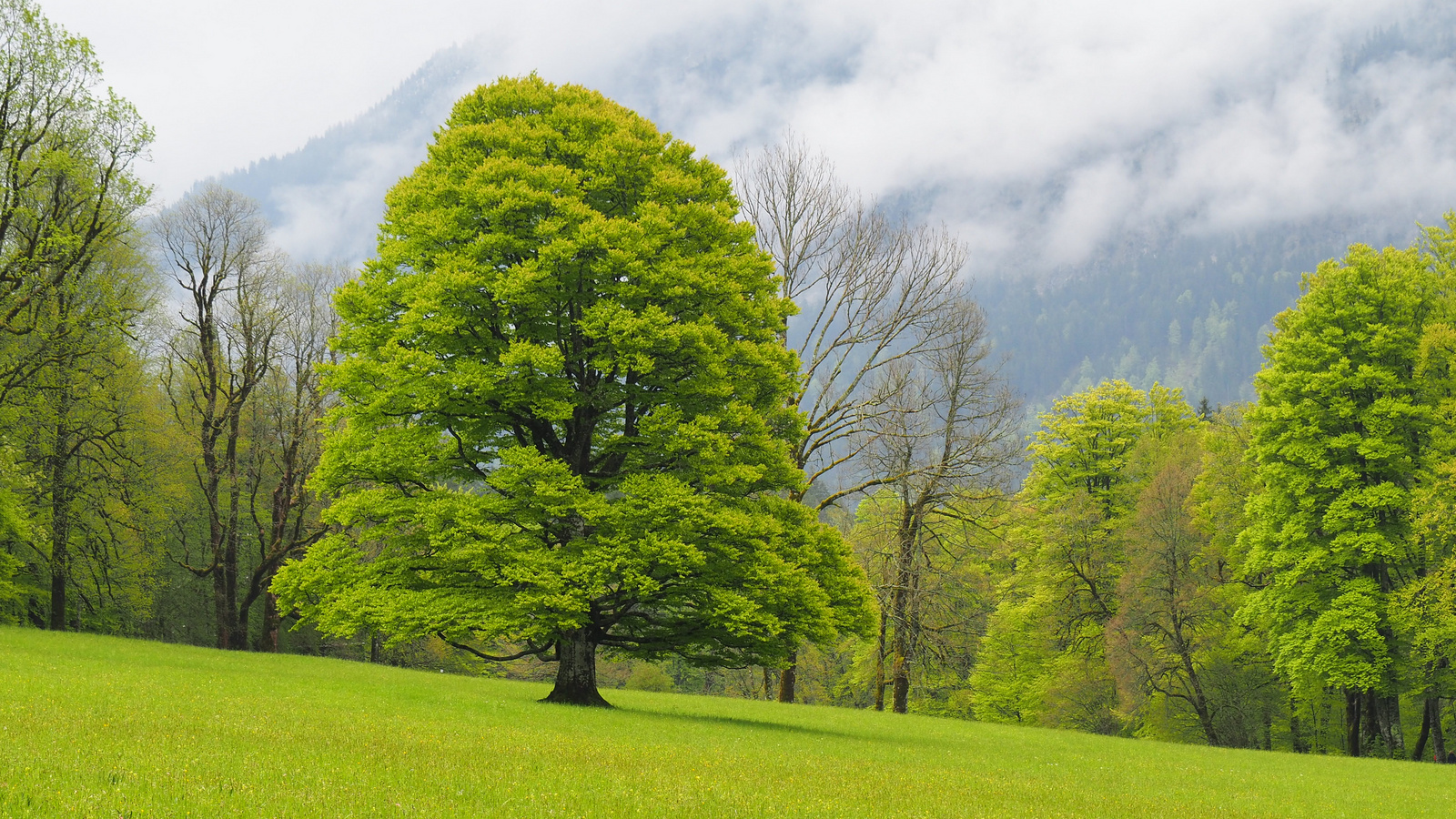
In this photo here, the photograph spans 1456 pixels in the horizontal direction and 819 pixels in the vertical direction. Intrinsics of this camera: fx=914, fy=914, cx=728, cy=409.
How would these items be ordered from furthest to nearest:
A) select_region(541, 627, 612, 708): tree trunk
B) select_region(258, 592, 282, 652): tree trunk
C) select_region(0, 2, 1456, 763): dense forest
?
select_region(258, 592, 282, 652): tree trunk → select_region(541, 627, 612, 708): tree trunk → select_region(0, 2, 1456, 763): dense forest

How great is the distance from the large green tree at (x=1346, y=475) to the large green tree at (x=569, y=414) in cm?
1989

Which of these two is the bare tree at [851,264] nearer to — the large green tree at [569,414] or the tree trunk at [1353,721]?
the large green tree at [569,414]

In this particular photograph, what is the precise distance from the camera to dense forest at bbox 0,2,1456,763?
783 inches

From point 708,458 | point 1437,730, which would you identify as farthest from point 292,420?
point 1437,730

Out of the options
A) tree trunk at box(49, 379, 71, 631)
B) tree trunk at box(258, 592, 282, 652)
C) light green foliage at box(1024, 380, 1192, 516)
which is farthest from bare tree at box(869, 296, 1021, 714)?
tree trunk at box(49, 379, 71, 631)

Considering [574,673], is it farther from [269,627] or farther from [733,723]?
[269,627]

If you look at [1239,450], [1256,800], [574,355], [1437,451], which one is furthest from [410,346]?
[1239,450]

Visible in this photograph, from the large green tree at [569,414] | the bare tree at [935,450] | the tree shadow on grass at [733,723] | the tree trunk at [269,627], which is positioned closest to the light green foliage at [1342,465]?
the bare tree at [935,450]

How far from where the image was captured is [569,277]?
19906 millimetres

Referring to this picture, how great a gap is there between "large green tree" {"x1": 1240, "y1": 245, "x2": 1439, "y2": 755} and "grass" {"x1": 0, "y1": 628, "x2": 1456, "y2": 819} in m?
6.79

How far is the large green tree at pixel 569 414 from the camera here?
19.1 meters

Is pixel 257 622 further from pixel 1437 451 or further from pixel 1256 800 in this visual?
pixel 1437 451

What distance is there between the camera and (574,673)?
21016mm

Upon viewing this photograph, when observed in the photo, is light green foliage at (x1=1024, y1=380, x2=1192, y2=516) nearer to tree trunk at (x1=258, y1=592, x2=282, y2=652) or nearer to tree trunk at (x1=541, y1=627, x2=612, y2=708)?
tree trunk at (x1=541, y1=627, x2=612, y2=708)
